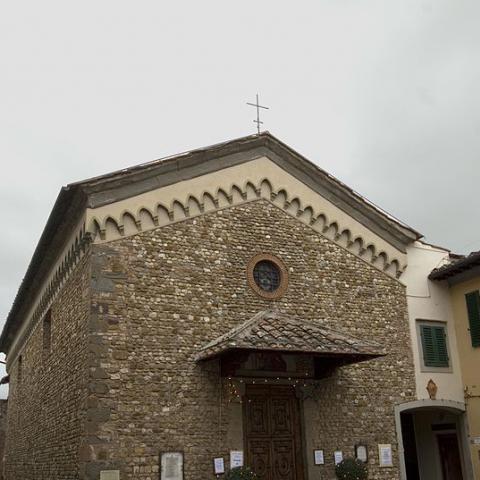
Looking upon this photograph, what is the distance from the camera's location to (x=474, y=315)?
13.2 metres

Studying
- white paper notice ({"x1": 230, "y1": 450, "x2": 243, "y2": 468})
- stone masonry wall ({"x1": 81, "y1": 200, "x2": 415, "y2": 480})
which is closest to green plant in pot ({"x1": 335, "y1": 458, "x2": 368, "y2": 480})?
stone masonry wall ({"x1": 81, "y1": 200, "x2": 415, "y2": 480})

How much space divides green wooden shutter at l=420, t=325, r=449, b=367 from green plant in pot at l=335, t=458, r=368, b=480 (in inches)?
122

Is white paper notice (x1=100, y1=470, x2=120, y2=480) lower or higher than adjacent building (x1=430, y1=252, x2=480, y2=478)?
lower

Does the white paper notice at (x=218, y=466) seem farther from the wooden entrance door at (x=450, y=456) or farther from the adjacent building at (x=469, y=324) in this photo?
the wooden entrance door at (x=450, y=456)

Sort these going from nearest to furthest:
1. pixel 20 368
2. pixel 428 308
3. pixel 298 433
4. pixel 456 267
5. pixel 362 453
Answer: pixel 298 433
pixel 362 453
pixel 456 267
pixel 428 308
pixel 20 368

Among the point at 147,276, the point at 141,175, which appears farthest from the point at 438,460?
the point at 141,175

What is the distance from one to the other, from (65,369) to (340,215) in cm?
655

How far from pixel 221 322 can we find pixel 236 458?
7.87ft

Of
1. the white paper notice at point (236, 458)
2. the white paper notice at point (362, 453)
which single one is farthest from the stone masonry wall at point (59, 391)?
the white paper notice at point (362, 453)

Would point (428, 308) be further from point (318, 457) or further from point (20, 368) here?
point (20, 368)

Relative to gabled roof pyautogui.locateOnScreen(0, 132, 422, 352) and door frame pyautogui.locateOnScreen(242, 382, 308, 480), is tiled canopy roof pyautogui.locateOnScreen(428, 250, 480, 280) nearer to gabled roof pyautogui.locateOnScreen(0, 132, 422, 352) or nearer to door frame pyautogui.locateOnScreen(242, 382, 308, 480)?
gabled roof pyautogui.locateOnScreen(0, 132, 422, 352)

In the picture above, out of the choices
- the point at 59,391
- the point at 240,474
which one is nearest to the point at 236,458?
the point at 240,474

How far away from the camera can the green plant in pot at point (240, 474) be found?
9.77m

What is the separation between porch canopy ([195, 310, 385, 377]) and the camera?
9.77 metres
